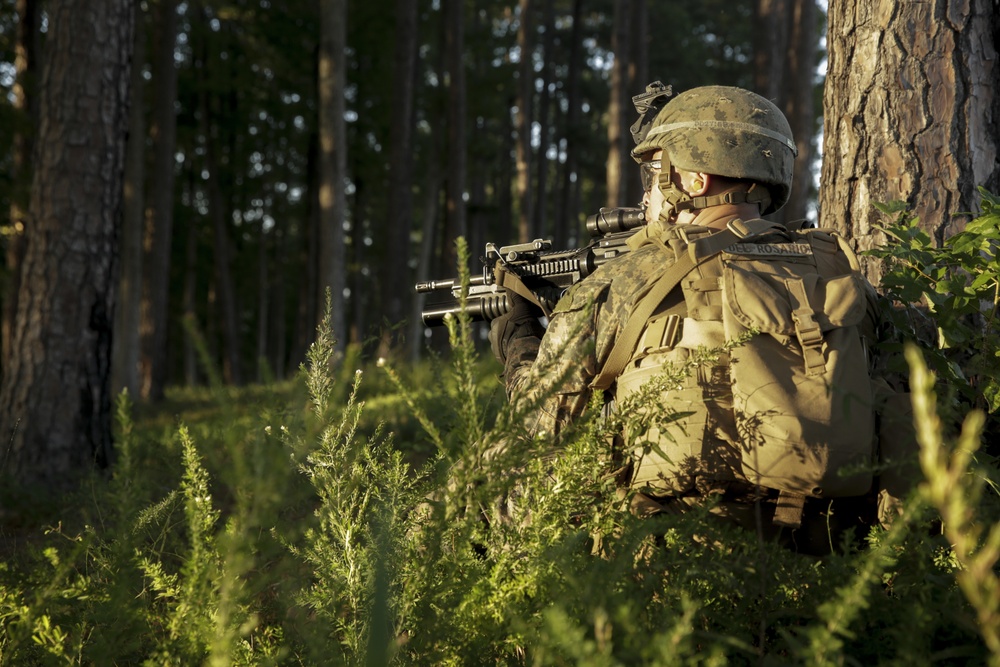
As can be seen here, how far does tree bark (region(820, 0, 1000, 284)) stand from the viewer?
3893mm

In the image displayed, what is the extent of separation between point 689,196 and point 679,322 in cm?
74

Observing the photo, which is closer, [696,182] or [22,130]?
[696,182]

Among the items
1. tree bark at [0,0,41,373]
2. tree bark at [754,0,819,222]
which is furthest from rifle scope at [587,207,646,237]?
tree bark at [754,0,819,222]

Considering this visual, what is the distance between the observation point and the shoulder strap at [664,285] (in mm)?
2855

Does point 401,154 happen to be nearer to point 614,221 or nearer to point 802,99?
point 802,99

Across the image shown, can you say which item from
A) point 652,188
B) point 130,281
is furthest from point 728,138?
point 130,281

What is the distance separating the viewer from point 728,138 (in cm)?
339

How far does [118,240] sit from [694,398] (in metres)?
5.17

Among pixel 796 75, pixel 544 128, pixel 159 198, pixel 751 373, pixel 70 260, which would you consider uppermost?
pixel 544 128

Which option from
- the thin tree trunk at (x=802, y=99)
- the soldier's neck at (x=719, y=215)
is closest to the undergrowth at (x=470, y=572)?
the soldier's neck at (x=719, y=215)

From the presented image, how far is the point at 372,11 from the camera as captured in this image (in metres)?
20.3

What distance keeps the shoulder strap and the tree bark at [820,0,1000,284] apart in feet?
3.88

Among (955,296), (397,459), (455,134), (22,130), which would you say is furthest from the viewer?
(455,134)

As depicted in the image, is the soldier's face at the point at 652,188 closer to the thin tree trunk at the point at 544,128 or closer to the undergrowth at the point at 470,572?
the undergrowth at the point at 470,572
